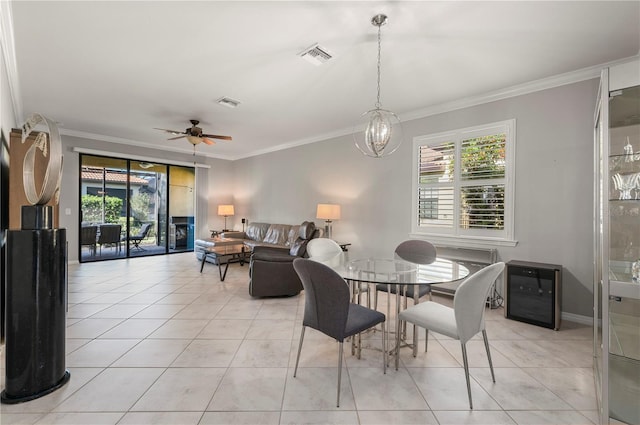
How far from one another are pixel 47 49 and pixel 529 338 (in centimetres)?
548

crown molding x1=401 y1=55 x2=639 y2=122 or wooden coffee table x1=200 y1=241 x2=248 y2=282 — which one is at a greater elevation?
crown molding x1=401 y1=55 x2=639 y2=122

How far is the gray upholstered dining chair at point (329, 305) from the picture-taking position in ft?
6.07

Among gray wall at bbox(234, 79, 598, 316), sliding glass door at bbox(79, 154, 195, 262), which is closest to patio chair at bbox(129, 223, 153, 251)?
sliding glass door at bbox(79, 154, 195, 262)

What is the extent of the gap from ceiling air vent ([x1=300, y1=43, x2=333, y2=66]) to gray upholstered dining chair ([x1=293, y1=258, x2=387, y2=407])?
200cm

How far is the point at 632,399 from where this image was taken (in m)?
1.65

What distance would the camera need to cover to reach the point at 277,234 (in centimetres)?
639

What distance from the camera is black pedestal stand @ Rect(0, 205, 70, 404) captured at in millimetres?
1805

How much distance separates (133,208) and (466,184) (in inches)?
283

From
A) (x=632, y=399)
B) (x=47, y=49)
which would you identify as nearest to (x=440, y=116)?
(x=632, y=399)

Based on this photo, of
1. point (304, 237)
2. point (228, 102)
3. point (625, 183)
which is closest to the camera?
point (625, 183)

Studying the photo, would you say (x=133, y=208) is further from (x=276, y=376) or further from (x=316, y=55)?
(x=276, y=376)

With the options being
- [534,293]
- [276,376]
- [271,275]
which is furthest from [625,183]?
[271,275]

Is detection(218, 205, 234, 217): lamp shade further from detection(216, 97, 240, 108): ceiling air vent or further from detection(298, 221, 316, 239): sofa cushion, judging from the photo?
detection(216, 97, 240, 108): ceiling air vent

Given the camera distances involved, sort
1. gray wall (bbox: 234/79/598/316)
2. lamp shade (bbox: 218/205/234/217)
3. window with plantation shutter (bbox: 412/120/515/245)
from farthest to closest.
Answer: lamp shade (bbox: 218/205/234/217)
window with plantation shutter (bbox: 412/120/515/245)
gray wall (bbox: 234/79/598/316)
